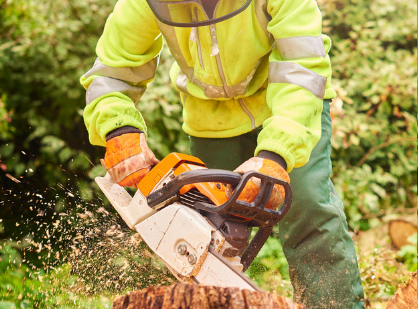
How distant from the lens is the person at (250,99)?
64.6 inches

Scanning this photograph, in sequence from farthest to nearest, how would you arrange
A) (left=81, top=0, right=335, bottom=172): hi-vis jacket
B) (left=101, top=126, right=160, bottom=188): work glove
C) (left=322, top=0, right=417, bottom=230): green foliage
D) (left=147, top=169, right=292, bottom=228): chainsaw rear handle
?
1. (left=322, top=0, right=417, bottom=230): green foliage
2. (left=101, top=126, right=160, bottom=188): work glove
3. (left=81, top=0, right=335, bottom=172): hi-vis jacket
4. (left=147, top=169, right=292, bottom=228): chainsaw rear handle

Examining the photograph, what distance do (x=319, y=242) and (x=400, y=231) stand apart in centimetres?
227

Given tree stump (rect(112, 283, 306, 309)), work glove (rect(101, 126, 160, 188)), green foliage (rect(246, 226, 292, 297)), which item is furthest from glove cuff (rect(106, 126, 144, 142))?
green foliage (rect(246, 226, 292, 297))

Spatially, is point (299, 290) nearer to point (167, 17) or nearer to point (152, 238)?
point (152, 238)

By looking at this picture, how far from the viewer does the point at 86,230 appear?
236 centimetres

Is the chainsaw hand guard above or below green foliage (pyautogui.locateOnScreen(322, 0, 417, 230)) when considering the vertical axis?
above

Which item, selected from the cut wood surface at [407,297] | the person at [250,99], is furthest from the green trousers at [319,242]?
the cut wood surface at [407,297]

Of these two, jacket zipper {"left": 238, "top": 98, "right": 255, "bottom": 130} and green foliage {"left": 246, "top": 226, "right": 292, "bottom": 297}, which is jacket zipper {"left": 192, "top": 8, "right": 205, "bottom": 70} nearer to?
jacket zipper {"left": 238, "top": 98, "right": 255, "bottom": 130}

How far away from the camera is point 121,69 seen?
2.01m

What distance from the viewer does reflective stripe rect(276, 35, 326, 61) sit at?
5.44ft

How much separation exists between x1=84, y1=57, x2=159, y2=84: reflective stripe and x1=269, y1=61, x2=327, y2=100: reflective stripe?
727 mm

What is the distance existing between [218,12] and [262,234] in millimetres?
879

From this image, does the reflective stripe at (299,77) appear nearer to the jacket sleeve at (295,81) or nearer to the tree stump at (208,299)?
the jacket sleeve at (295,81)

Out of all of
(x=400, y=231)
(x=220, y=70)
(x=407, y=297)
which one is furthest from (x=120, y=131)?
(x=400, y=231)
